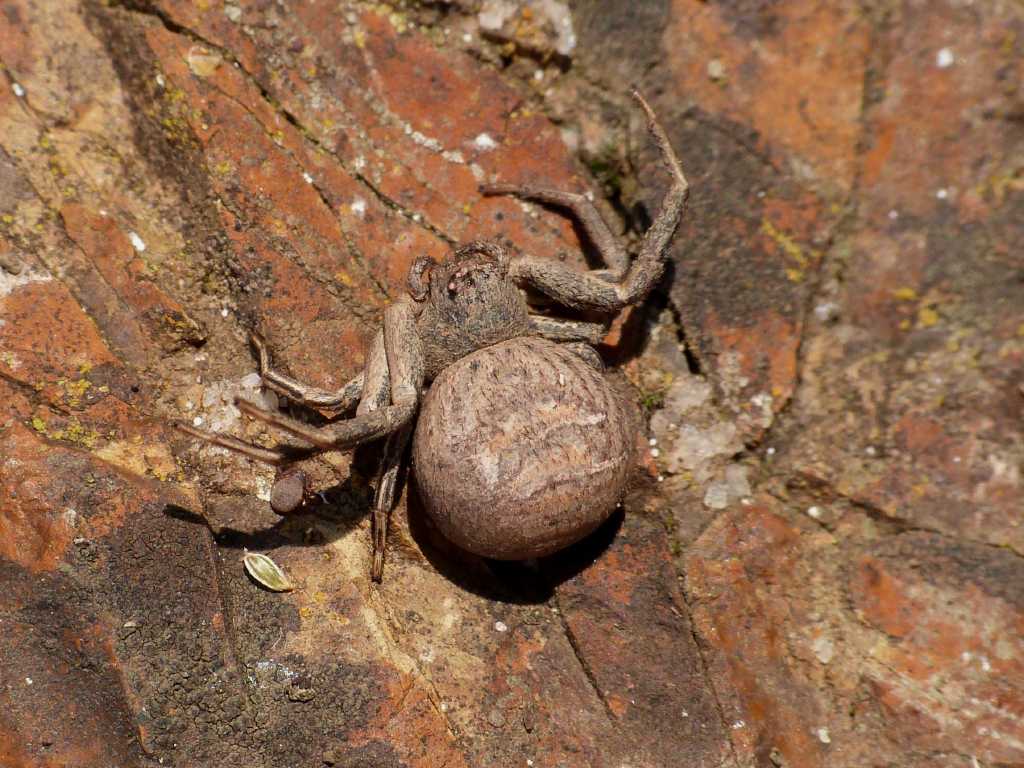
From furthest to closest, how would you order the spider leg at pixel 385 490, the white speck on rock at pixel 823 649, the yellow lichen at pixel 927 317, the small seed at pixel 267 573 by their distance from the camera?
Result: the yellow lichen at pixel 927 317 < the white speck on rock at pixel 823 649 < the spider leg at pixel 385 490 < the small seed at pixel 267 573

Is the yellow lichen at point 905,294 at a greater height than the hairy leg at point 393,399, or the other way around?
the yellow lichen at point 905,294

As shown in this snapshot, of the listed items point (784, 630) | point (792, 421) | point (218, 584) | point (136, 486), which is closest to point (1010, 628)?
point (784, 630)

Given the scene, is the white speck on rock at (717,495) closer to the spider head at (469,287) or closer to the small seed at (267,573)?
the spider head at (469,287)

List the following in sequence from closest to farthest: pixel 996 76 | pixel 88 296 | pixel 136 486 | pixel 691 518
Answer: pixel 136 486
pixel 88 296
pixel 691 518
pixel 996 76

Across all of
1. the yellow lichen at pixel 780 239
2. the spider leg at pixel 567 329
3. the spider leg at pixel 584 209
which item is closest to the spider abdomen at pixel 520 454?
the spider leg at pixel 567 329

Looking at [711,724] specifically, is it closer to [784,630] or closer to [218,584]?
[784,630]

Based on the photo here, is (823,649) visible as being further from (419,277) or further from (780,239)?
(419,277)

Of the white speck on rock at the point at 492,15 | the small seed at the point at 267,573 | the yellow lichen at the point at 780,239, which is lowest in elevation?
the small seed at the point at 267,573
